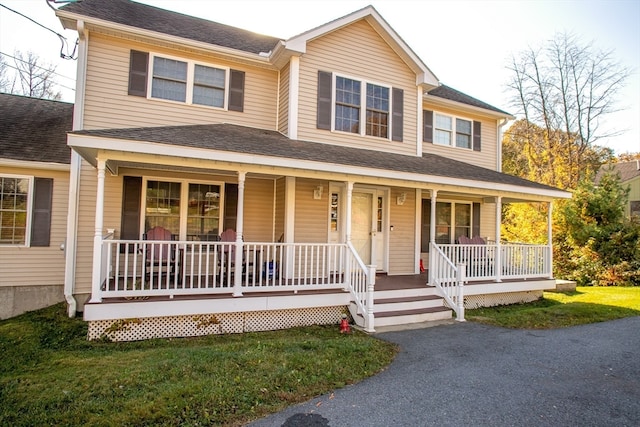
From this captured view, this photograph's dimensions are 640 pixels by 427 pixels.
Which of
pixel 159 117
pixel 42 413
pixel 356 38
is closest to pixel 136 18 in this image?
pixel 159 117

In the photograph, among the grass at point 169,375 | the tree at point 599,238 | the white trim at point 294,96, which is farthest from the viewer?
the tree at point 599,238

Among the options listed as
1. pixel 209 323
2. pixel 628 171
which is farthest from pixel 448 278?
pixel 628 171

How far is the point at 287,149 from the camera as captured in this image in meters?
7.81

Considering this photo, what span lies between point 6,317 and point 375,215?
8.74m

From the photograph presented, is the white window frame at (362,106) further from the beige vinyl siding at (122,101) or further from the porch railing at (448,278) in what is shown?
the porch railing at (448,278)

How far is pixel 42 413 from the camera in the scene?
12.1 ft

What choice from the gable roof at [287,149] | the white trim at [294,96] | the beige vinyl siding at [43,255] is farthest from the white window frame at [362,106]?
the beige vinyl siding at [43,255]

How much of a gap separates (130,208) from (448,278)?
289 inches

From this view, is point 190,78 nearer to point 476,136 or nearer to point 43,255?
point 43,255

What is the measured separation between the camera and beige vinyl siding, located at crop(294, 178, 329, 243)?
9.12 m

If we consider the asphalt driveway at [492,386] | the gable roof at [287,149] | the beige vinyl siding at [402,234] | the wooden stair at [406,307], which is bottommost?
the asphalt driveway at [492,386]

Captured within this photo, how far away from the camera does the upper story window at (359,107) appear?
9523 mm

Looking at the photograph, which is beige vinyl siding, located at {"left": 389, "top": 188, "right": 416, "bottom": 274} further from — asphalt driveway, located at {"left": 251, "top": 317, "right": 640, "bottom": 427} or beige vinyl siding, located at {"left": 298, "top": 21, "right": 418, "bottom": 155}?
asphalt driveway, located at {"left": 251, "top": 317, "right": 640, "bottom": 427}

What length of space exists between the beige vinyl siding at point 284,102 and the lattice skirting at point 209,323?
14.3 ft
